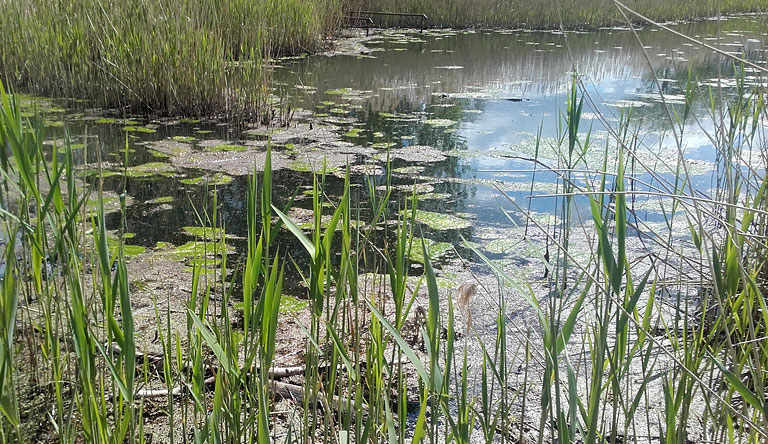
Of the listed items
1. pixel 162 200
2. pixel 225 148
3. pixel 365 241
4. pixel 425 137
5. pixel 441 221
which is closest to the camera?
pixel 365 241

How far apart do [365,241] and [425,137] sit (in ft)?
10.1

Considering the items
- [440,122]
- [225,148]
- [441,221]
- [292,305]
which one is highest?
[440,122]

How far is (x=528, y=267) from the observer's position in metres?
2.67

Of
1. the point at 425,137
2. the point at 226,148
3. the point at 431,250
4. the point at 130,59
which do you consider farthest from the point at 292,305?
the point at 130,59

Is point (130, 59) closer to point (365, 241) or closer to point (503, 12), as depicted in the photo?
point (365, 241)

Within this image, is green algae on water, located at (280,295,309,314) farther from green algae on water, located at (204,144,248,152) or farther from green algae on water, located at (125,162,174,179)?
green algae on water, located at (204,144,248,152)

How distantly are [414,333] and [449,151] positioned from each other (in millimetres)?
2254

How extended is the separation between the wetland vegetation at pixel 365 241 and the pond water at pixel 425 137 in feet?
0.09

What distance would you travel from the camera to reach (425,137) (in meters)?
4.59

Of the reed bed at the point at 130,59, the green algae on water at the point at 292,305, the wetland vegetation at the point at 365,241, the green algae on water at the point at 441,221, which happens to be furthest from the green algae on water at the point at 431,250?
the reed bed at the point at 130,59

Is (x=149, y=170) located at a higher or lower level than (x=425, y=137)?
lower

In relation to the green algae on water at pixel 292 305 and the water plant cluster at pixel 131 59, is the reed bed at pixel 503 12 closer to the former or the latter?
the water plant cluster at pixel 131 59

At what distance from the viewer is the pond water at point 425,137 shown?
317cm

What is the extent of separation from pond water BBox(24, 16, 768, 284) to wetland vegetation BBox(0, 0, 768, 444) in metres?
0.03
